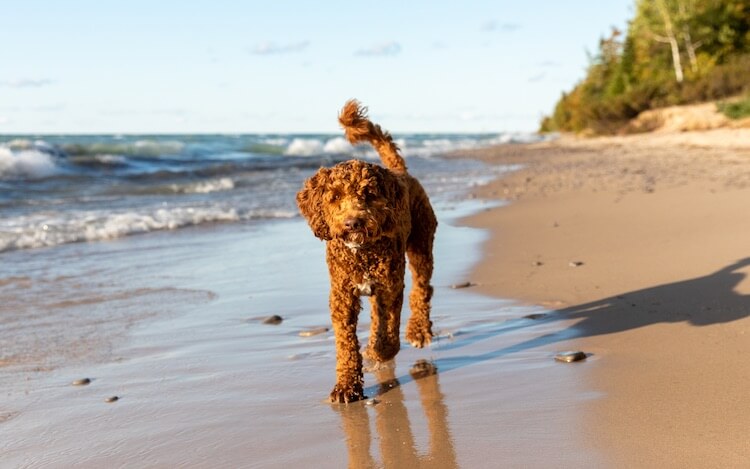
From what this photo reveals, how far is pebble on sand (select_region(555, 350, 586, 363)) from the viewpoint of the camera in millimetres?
4434

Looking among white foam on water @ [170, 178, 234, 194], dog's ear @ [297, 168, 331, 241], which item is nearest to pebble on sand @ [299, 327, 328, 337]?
dog's ear @ [297, 168, 331, 241]

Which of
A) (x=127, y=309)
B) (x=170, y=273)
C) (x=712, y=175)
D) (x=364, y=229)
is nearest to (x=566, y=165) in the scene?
(x=712, y=175)

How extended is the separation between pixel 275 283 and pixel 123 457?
4.14m

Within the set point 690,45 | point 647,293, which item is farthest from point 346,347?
point 690,45

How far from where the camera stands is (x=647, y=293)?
5.97 m

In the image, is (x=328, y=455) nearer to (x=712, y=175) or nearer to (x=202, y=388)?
(x=202, y=388)

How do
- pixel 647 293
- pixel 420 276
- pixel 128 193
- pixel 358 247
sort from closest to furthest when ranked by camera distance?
pixel 358 247, pixel 420 276, pixel 647 293, pixel 128 193

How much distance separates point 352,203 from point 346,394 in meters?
1.03

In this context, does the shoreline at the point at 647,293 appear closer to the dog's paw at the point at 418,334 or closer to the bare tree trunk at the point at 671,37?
the dog's paw at the point at 418,334

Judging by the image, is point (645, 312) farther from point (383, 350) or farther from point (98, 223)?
point (98, 223)

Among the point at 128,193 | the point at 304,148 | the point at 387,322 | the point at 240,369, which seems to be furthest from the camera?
the point at 304,148

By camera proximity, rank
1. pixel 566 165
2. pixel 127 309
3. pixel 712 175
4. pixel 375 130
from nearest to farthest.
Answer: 1. pixel 375 130
2. pixel 127 309
3. pixel 712 175
4. pixel 566 165

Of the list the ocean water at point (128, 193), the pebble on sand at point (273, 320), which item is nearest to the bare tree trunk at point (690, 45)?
the ocean water at point (128, 193)

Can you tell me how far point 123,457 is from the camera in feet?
11.2
